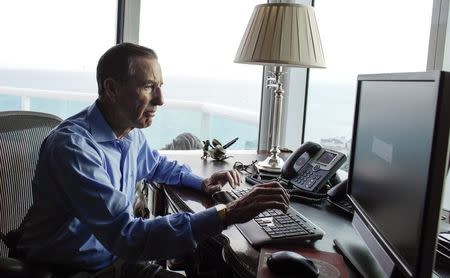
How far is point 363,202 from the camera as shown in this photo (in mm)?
1163

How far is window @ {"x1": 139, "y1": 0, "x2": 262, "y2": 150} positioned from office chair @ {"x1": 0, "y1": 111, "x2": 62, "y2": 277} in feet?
3.88

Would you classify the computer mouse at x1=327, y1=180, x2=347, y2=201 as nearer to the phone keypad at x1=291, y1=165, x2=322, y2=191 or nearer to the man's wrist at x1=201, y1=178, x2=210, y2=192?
the phone keypad at x1=291, y1=165, x2=322, y2=191

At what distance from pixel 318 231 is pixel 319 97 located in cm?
172

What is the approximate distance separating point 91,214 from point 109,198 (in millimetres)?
61

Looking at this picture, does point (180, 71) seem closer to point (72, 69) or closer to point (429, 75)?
point (72, 69)

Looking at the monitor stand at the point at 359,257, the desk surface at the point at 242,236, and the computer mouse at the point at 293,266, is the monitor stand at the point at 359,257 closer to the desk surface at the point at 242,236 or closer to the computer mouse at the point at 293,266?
the desk surface at the point at 242,236

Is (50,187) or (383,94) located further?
(50,187)

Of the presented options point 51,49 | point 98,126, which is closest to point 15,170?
point 98,126

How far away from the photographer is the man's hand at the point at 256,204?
1.11 m

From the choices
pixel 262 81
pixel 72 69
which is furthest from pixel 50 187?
pixel 262 81

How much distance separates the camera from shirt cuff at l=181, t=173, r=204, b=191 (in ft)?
5.22

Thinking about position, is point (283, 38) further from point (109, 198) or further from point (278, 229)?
point (109, 198)

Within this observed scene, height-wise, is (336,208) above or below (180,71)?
below

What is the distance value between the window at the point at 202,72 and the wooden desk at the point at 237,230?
754mm
